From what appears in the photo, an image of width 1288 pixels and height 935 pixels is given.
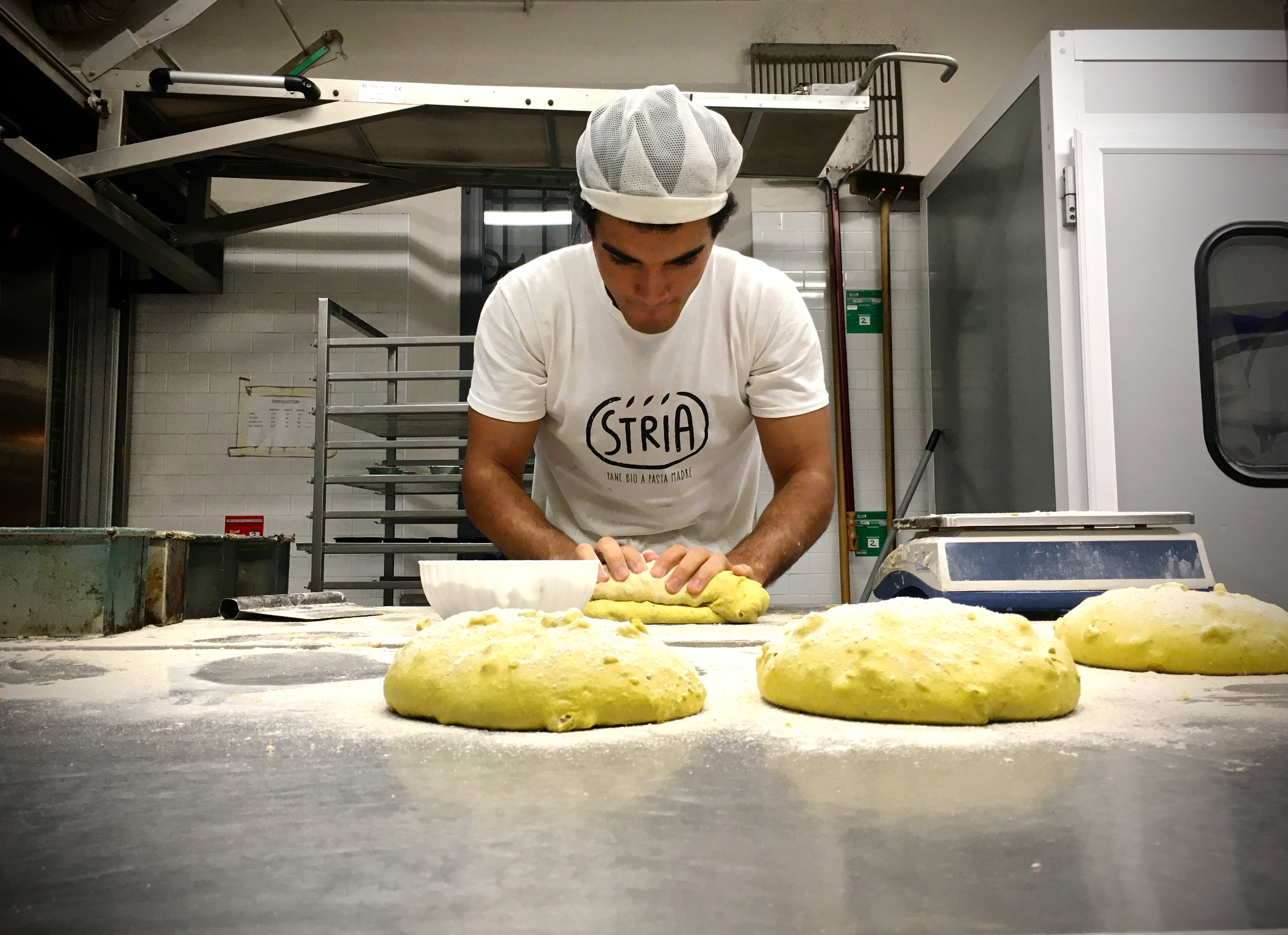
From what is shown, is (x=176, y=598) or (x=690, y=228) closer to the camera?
(x=176, y=598)

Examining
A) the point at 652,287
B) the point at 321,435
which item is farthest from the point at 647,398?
the point at 321,435

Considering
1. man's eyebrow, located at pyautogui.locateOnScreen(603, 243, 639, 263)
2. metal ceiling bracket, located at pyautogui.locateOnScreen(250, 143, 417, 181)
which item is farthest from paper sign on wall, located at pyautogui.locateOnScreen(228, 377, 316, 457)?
man's eyebrow, located at pyautogui.locateOnScreen(603, 243, 639, 263)

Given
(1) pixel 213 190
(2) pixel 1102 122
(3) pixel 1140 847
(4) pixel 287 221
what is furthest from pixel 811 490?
(1) pixel 213 190

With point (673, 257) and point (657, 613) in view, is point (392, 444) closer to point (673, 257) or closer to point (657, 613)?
point (673, 257)

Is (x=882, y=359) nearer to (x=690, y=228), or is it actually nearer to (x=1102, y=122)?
(x=1102, y=122)

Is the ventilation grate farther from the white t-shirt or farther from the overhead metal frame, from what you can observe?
the white t-shirt

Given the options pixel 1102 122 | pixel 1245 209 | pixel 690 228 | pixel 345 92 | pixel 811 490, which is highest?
pixel 345 92

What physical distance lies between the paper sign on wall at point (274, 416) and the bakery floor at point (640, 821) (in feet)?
11.9

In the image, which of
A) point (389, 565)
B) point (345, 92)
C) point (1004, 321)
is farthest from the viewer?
point (389, 565)

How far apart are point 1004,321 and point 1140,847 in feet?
11.1

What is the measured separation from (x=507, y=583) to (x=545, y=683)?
1.44ft

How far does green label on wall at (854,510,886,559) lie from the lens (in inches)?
176

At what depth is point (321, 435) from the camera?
3.97 m

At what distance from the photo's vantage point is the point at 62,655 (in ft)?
4.09
